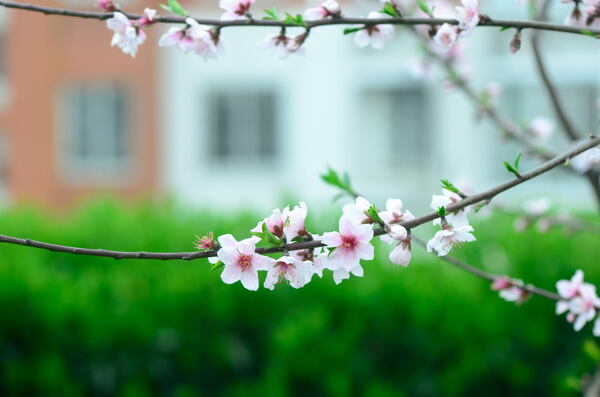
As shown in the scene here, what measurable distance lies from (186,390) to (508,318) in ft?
4.72

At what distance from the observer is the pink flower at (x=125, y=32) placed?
72.3 inches

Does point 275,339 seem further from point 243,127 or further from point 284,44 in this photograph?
point 243,127

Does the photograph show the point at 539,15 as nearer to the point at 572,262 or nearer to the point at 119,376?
the point at 572,262

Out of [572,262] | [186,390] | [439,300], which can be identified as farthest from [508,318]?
[186,390]

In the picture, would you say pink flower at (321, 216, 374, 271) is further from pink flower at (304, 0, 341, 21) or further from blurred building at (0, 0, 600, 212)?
blurred building at (0, 0, 600, 212)

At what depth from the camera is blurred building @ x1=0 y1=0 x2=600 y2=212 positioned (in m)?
20.2

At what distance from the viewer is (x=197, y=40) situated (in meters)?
1.89

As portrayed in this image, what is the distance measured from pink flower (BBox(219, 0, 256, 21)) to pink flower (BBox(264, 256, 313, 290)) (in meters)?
0.64

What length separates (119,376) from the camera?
3602 mm

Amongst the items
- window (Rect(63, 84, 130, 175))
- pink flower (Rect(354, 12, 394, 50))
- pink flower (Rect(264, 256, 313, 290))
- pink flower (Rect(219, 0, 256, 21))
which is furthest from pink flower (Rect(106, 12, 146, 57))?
window (Rect(63, 84, 130, 175))

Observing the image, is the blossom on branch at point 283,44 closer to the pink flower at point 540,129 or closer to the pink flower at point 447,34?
the pink flower at point 447,34

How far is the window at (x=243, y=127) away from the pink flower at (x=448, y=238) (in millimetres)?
19779

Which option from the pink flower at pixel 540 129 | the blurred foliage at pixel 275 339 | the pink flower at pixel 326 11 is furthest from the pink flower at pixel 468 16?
the blurred foliage at pixel 275 339

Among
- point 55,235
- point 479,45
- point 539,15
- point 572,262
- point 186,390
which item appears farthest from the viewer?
point 479,45
